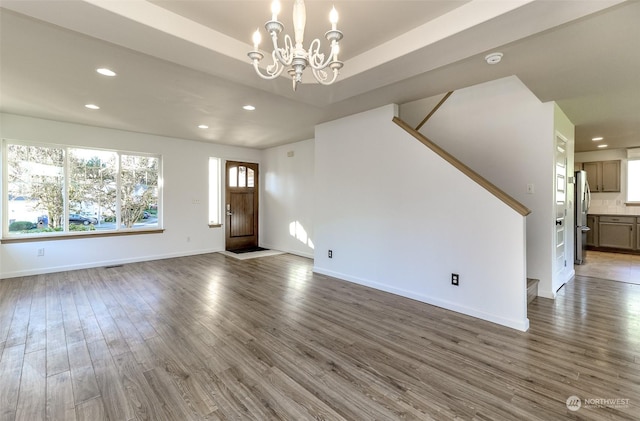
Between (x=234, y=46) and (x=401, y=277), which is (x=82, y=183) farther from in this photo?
(x=401, y=277)

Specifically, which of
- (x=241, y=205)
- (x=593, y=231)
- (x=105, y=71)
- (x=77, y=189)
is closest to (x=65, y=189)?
(x=77, y=189)

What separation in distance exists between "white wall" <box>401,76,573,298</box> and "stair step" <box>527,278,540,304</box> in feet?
0.25

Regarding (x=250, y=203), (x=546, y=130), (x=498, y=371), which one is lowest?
(x=498, y=371)

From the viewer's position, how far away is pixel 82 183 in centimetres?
509

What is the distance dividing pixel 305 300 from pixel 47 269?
446 cm

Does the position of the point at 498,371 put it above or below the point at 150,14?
below

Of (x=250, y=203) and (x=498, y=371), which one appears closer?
(x=498, y=371)

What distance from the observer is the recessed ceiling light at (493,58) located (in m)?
2.46

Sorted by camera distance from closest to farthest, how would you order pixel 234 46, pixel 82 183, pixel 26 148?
pixel 234 46, pixel 26 148, pixel 82 183

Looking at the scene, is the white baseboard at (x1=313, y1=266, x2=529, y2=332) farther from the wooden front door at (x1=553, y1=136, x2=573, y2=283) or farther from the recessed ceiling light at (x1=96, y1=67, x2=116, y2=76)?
the recessed ceiling light at (x1=96, y1=67, x2=116, y2=76)

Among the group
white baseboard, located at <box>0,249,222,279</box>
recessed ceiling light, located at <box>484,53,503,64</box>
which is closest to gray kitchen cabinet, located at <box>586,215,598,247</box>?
recessed ceiling light, located at <box>484,53,503,64</box>

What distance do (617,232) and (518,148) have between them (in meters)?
5.37

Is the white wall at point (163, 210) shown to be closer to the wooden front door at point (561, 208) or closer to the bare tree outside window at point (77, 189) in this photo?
the bare tree outside window at point (77, 189)

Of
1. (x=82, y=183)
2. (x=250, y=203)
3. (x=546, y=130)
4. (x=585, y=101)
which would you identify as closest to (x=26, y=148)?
(x=82, y=183)
